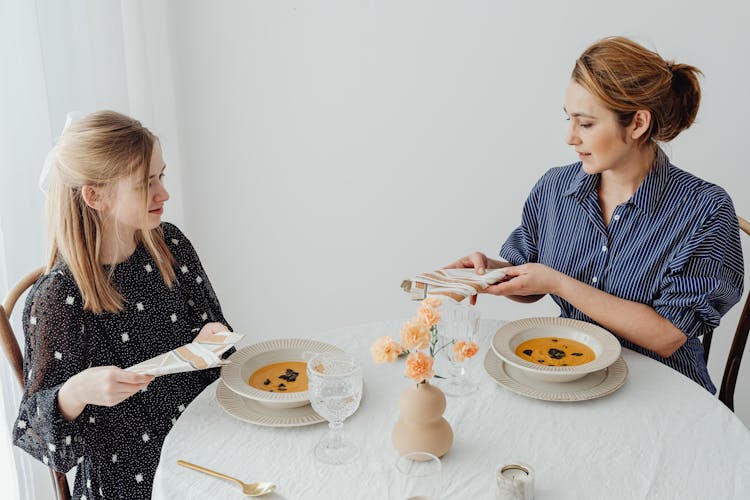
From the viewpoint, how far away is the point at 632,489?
1259 mm

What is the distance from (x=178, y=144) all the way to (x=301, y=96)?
0.48 m

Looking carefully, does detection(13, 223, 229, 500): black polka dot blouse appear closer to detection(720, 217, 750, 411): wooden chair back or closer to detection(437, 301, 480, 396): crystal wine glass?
detection(437, 301, 480, 396): crystal wine glass

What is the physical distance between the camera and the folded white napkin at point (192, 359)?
4.60 feet

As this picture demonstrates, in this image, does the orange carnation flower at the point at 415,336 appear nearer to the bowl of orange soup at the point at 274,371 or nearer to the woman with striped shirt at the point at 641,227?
the bowl of orange soup at the point at 274,371

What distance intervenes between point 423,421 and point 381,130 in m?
1.61

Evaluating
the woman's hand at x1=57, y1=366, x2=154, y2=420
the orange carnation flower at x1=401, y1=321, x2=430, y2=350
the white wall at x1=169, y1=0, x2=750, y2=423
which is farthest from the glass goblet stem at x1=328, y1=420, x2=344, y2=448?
the white wall at x1=169, y1=0, x2=750, y2=423

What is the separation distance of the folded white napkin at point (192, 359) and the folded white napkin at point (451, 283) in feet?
1.44

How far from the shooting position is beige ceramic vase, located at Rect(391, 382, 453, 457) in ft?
4.31

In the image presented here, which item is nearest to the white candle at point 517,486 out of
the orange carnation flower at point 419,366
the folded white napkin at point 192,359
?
the orange carnation flower at point 419,366

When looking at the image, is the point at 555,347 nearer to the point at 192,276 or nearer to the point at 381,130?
the point at 192,276

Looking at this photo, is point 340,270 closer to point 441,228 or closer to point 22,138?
point 441,228

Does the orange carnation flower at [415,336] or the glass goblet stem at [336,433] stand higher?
the orange carnation flower at [415,336]

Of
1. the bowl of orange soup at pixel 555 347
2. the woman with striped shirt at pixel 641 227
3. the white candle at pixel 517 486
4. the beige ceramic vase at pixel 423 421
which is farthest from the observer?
the woman with striped shirt at pixel 641 227

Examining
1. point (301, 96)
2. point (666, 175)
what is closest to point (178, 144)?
point (301, 96)
